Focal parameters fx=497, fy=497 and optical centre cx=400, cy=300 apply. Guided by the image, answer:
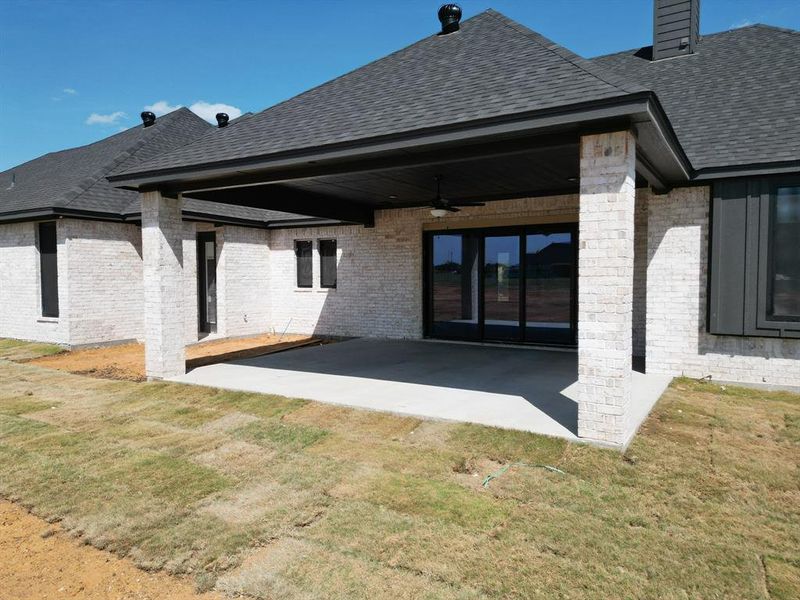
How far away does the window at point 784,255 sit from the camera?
6.87 metres

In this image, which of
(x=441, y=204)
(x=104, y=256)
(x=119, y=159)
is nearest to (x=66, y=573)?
(x=441, y=204)

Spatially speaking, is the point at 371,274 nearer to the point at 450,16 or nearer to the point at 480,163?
the point at 480,163

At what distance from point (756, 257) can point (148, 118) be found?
622 inches

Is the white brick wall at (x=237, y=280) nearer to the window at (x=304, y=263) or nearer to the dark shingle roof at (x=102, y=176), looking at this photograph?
the dark shingle roof at (x=102, y=176)

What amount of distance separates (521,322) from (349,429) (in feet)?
20.5

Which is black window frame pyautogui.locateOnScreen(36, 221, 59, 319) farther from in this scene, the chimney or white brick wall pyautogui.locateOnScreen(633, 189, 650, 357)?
the chimney

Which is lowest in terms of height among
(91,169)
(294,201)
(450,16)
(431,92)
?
(294,201)

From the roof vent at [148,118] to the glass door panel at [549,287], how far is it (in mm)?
12018

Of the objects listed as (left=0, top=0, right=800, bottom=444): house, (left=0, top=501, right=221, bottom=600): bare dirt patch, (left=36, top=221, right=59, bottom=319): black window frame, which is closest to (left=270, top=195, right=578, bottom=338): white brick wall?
(left=0, top=0, right=800, bottom=444): house

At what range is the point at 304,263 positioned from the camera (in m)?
14.0

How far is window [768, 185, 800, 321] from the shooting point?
6.87m

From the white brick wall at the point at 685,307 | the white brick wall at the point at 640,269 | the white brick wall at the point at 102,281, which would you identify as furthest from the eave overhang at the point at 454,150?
the white brick wall at the point at 102,281

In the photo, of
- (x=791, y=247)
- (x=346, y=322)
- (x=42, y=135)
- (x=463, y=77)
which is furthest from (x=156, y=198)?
(x=42, y=135)

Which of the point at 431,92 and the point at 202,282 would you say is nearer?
the point at 431,92
